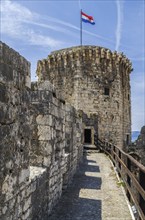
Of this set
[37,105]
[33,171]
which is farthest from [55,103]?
[33,171]

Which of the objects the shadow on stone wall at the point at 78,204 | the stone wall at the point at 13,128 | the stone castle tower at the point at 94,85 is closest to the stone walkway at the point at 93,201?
the shadow on stone wall at the point at 78,204

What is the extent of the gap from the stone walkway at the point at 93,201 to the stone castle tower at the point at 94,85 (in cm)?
1309

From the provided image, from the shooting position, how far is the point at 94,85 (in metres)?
21.5

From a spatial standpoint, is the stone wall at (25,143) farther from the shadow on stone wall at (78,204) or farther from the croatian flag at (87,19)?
the croatian flag at (87,19)

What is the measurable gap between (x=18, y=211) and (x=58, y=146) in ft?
9.11

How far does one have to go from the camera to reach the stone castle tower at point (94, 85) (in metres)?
21.2

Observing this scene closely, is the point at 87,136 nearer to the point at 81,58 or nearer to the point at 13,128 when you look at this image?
the point at 81,58

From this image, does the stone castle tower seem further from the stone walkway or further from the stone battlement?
the stone walkway

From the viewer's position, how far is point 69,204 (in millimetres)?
5477

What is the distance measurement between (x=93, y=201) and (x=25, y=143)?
3045mm

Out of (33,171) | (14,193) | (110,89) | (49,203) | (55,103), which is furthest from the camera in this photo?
(110,89)

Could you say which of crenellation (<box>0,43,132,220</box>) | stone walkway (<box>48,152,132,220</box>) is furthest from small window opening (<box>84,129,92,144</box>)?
crenellation (<box>0,43,132,220</box>)

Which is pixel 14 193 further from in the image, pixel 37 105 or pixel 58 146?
pixel 58 146

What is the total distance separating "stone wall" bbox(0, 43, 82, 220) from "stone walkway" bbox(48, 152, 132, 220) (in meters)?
0.32
